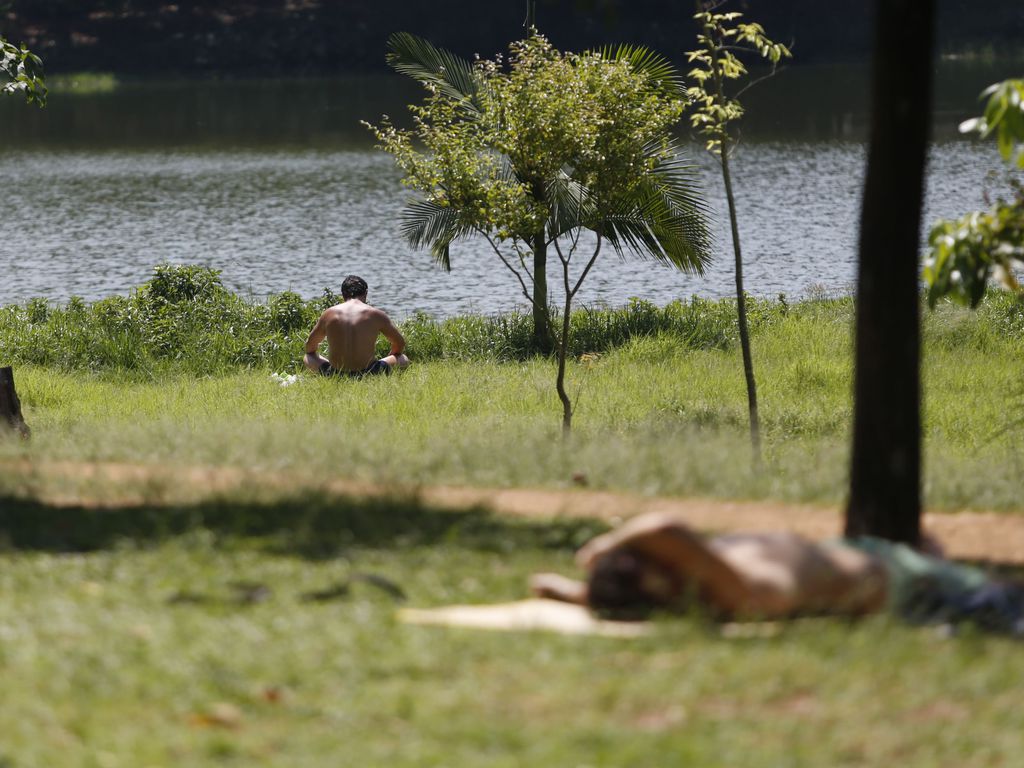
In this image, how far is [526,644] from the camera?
4.65 metres

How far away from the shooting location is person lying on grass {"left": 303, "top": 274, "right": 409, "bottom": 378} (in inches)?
599

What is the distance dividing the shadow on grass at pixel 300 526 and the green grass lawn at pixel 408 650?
0.07ft

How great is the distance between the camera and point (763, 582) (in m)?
4.90

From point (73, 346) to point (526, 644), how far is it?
45.3ft

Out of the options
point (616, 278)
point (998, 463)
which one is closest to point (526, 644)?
point (998, 463)

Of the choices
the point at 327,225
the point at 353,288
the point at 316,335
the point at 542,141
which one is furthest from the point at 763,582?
the point at 327,225

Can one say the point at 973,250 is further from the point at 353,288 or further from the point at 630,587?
the point at 353,288

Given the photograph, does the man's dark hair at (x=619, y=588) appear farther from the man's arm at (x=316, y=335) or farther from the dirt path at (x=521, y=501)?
the man's arm at (x=316, y=335)

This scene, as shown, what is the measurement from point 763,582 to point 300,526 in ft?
7.97

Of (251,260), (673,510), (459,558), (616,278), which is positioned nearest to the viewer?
(459,558)

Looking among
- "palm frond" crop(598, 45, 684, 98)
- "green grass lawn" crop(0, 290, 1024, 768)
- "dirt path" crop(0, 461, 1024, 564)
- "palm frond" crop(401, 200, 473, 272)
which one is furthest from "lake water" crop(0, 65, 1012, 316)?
"dirt path" crop(0, 461, 1024, 564)

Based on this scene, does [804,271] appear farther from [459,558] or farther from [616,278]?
[459,558]

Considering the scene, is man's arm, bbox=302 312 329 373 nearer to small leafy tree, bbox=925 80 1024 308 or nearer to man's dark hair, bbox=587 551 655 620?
small leafy tree, bbox=925 80 1024 308

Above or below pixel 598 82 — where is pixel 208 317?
below
